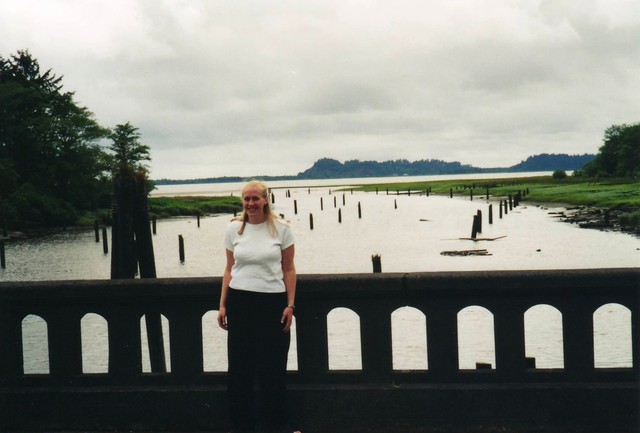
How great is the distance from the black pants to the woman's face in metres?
0.54

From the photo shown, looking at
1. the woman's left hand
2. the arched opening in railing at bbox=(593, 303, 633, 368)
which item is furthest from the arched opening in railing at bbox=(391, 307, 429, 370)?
the woman's left hand

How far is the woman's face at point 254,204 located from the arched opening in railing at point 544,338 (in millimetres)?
14008

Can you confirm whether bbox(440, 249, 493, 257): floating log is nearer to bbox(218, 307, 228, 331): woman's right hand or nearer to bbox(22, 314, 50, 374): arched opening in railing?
bbox(22, 314, 50, 374): arched opening in railing

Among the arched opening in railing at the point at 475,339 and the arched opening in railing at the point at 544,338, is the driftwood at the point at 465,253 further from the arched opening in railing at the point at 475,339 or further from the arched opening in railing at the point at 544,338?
the arched opening in railing at the point at 475,339

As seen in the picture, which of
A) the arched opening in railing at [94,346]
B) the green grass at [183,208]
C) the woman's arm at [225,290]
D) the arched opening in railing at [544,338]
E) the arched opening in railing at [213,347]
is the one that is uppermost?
the woman's arm at [225,290]

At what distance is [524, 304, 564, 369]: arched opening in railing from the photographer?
19847mm

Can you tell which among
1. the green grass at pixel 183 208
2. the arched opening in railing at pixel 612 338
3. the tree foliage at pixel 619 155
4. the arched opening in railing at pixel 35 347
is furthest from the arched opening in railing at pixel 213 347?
the tree foliage at pixel 619 155

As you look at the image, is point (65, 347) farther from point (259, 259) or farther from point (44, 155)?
point (44, 155)

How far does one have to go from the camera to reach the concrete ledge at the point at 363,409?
558 cm

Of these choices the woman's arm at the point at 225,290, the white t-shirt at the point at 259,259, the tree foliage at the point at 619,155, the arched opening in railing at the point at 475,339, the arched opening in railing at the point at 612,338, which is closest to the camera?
the white t-shirt at the point at 259,259

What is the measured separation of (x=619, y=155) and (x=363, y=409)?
499 ft

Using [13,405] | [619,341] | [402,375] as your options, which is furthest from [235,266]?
[619,341]

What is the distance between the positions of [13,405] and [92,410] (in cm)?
67

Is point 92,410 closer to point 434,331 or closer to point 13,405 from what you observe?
point 13,405
